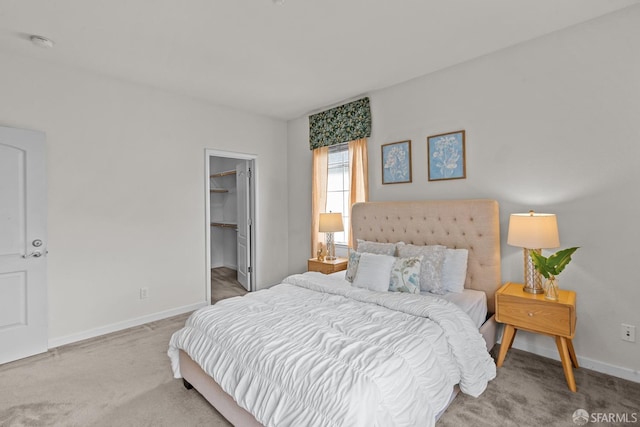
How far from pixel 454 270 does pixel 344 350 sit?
5.35ft

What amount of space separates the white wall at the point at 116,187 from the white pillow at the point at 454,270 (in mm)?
2959

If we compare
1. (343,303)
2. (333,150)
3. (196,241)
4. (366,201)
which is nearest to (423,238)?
(366,201)

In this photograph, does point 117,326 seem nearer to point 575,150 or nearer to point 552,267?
point 552,267

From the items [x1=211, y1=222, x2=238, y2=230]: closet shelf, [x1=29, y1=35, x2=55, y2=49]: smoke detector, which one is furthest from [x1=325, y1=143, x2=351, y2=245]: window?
[x1=29, y1=35, x2=55, y2=49]: smoke detector

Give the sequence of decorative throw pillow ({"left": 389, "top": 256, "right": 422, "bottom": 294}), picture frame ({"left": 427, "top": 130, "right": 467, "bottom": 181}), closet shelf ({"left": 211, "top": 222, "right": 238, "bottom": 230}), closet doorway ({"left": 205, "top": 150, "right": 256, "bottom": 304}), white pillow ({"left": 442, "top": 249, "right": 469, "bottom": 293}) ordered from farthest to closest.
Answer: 1. closet shelf ({"left": 211, "top": 222, "right": 238, "bottom": 230})
2. closet doorway ({"left": 205, "top": 150, "right": 256, "bottom": 304})
3. picture frame ({"left": 427, "top": 130, "right": 467, "bottom": 181})
4. white pillow ({"left": 442, "top": 249, "right": 469, "bottom": 293})
5. decorative throw pillow ({"left": 389, "top": 256, "right": 422, "bottom": 294})

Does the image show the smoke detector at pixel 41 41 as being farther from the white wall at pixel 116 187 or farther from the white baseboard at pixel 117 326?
the white baseboard at pixel 117 326

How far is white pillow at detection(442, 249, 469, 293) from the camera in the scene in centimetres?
280

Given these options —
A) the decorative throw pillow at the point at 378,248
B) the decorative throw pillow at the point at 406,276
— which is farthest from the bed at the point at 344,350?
the decorative throw pillow at the point at 378,248

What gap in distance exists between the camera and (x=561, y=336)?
88.1 inches

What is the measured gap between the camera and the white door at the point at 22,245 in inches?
107

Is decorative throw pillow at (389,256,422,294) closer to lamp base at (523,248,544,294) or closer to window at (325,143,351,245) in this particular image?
lamp base at (523,248,544,294)

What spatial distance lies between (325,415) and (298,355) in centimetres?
35

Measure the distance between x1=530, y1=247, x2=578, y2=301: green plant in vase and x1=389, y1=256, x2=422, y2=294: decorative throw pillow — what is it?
34.6 inches
